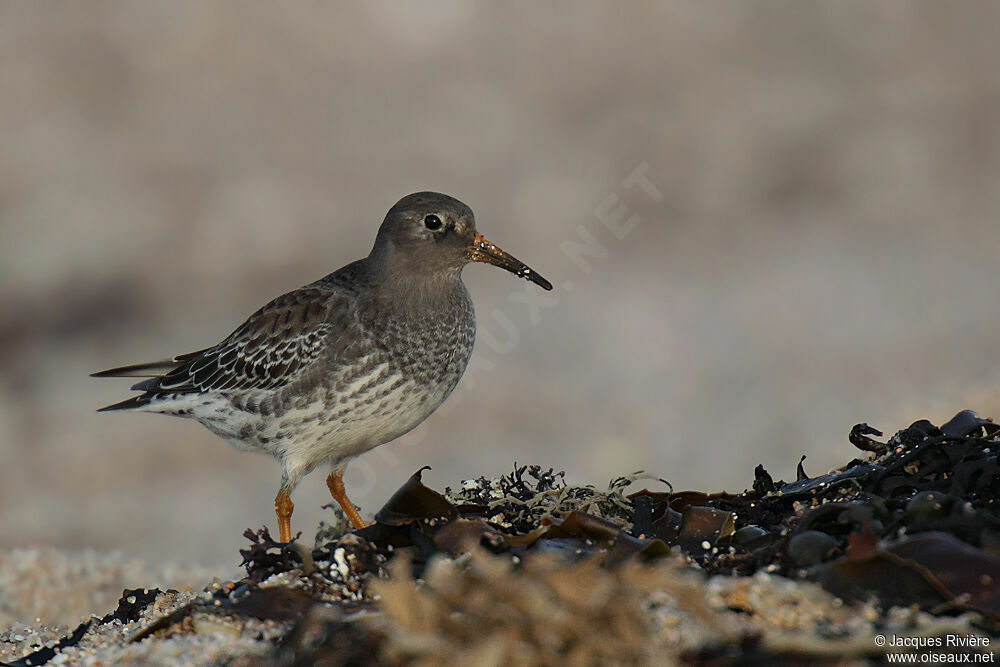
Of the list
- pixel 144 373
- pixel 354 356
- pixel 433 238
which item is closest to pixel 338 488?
pixel 354 356

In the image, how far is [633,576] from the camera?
1.89 m

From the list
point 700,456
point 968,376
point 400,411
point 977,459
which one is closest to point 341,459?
point 400,411

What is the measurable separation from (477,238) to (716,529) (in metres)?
2.36

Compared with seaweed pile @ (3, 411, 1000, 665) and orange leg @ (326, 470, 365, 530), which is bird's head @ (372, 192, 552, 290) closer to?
orange leg @ (326, 470, 365, 530)

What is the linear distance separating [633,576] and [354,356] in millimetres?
2862

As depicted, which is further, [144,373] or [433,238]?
[144,373]

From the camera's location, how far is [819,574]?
236cm

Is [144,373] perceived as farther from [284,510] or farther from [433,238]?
[433,238]

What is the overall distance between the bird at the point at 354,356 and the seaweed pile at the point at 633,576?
114cm

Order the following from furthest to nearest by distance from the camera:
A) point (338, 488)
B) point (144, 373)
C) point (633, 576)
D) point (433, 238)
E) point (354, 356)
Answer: point (144, 373) → point (338, 488) → point (433, 238) → point (354, 356) → point (633, 576)

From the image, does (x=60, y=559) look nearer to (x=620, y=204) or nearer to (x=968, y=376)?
(x=968, y=376)

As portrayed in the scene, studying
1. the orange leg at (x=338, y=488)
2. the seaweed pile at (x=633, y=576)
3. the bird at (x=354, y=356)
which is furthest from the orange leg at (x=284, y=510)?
the seaweed pile at (x=633, y=576)

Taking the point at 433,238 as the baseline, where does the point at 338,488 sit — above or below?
below

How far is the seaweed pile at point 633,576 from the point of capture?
73.8 inches
